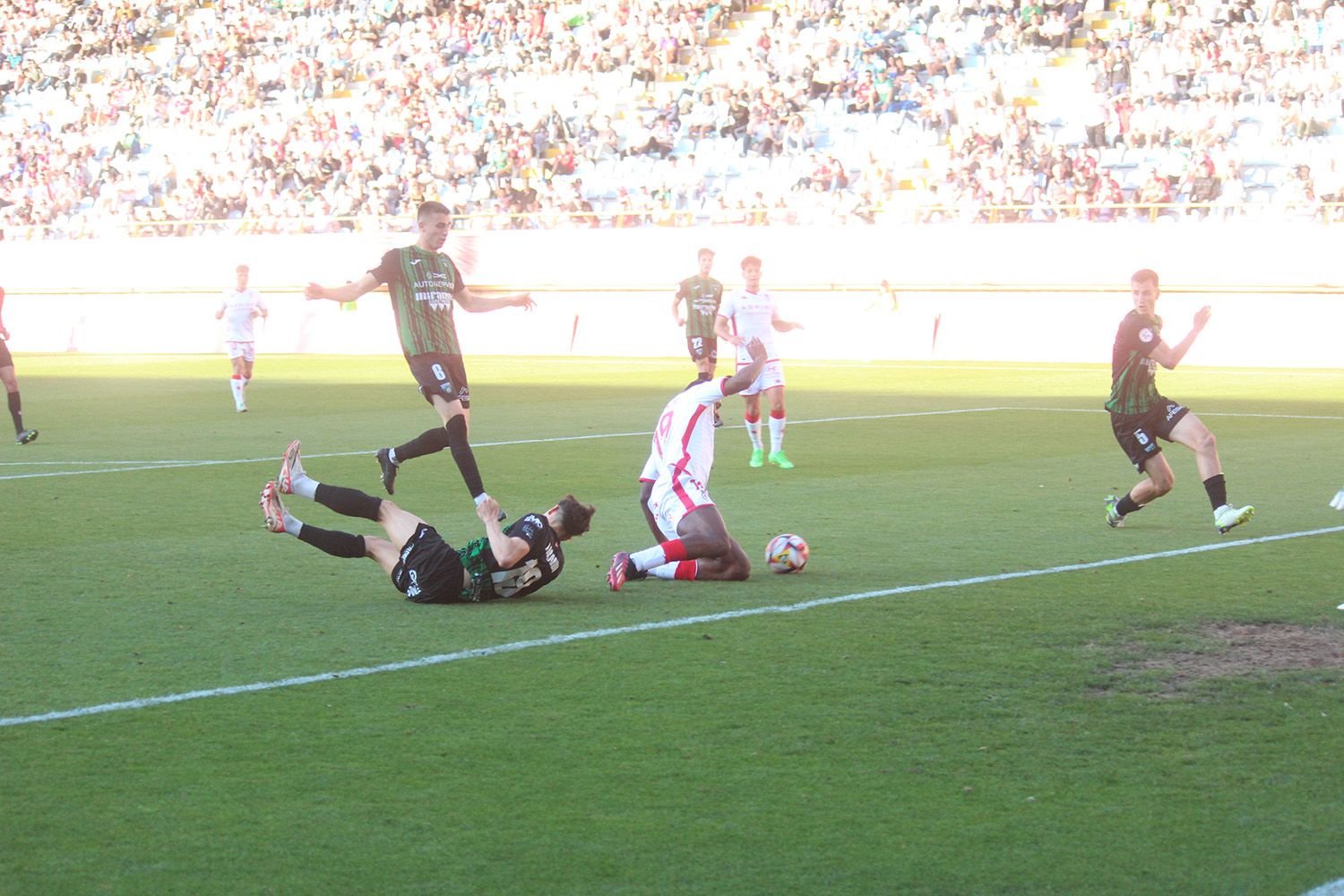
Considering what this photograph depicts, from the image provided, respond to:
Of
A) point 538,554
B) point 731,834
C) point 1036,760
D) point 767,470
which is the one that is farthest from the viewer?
point 767,470

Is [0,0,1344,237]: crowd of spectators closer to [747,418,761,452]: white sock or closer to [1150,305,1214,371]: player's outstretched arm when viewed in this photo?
[747,418,761,452]: white sock

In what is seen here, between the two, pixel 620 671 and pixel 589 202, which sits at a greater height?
pixel 589 202

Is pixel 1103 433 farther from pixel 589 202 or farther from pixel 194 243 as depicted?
pixel 194 243

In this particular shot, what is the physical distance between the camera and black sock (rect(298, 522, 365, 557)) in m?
8.33

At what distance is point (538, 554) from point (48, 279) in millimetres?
38138

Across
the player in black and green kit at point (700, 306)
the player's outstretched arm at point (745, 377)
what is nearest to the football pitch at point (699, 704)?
the player's outstretched arm at point (745, 377)

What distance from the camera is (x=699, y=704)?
609 cm

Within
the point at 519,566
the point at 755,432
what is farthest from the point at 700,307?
the point at 519,566

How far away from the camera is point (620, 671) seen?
663 cm

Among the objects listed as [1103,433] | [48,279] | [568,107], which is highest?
[568,107]

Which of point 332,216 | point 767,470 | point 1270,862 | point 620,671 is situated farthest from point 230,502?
point 332,216

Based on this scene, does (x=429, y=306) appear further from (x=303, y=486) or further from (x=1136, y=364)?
(x=1136, y=364)

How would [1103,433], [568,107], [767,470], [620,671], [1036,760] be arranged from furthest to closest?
[568,107] < [1103,433] < [767,470] < [620,671] < [1036,760]

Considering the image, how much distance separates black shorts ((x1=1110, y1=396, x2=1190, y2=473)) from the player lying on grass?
14.2 feet
